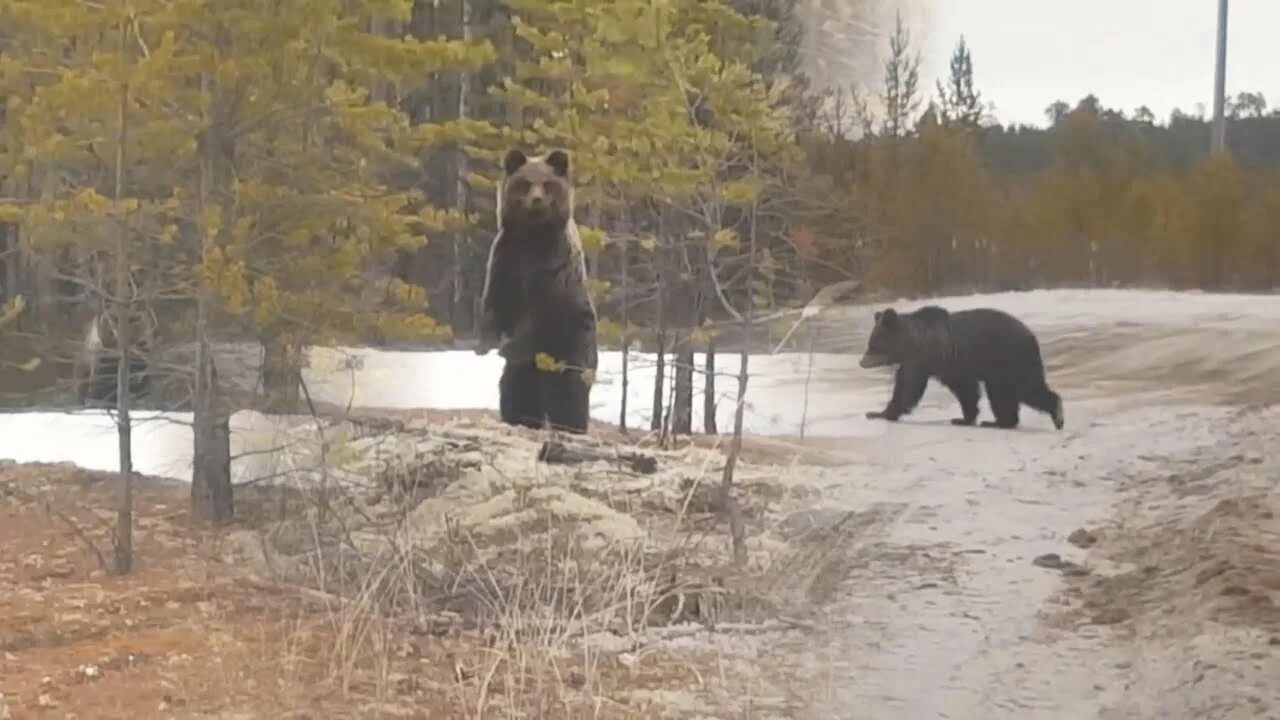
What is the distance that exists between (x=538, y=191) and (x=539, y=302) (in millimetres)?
208

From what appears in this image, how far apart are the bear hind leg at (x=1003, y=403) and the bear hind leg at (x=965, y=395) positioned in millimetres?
38

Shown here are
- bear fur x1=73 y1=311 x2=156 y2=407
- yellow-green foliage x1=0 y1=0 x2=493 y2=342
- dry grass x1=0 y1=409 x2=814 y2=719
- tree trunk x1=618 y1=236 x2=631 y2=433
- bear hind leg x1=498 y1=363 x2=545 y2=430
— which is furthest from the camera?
bear fur x1=73 y1=311 x2=156 y2=407

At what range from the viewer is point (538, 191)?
80.4 inches

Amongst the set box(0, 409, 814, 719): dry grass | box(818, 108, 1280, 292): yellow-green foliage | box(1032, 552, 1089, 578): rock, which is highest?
box(818, 108, 1280, 292): yellow-green foliage

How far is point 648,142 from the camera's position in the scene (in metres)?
1.84

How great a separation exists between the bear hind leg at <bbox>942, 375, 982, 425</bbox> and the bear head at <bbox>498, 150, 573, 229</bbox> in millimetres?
732

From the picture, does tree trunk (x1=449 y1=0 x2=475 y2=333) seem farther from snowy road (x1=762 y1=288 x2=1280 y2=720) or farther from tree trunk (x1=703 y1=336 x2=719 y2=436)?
snowy road (x1=762 y1=288 x2=1280 y2=720)

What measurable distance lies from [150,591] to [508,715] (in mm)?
838

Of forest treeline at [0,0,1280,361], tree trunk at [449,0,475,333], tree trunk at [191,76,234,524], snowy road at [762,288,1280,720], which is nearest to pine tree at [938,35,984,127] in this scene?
forest treeline at [0,0,1280,361]

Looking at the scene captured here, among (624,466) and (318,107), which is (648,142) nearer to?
(624,466)

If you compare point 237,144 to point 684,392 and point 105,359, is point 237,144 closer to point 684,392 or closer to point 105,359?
point 105,359

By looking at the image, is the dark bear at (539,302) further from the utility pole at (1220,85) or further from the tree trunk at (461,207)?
the utility pole at (1220,85)

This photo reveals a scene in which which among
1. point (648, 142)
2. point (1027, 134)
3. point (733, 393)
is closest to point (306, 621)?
point (733, 393)

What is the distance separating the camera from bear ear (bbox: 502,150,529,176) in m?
2.07
